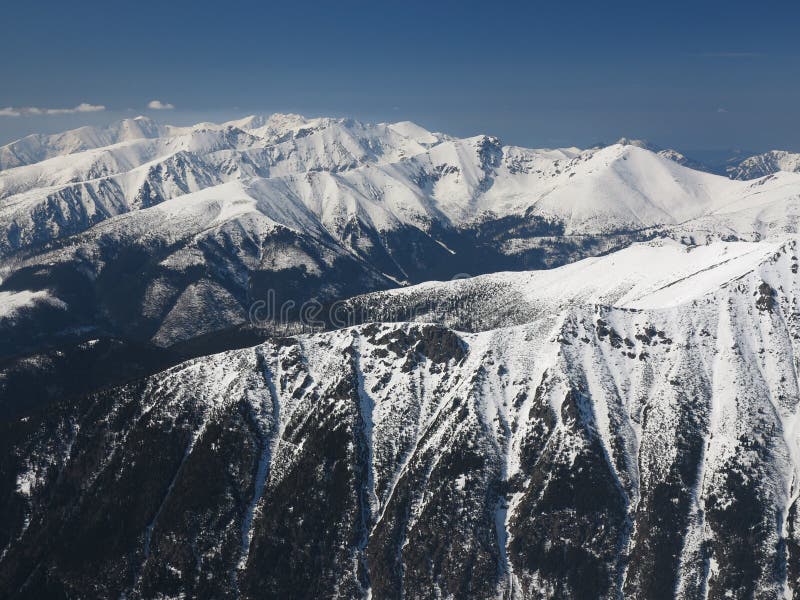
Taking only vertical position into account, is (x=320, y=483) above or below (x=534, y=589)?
above

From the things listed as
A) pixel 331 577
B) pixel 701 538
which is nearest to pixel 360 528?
pixel 331 577

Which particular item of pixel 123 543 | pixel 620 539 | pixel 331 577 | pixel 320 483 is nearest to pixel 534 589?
pixel 620 539

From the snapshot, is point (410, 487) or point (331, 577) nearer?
point (331, 577)

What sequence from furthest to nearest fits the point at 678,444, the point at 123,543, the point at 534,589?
the point at 678,444, the point at 123,543, the point at 534,589

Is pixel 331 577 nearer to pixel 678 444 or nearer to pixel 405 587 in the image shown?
pixel 405 587

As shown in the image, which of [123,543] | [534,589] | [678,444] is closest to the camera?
[534,589]

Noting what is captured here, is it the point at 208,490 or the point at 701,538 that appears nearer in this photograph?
the point at 701,538

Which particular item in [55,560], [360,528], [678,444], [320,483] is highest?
[678,444]

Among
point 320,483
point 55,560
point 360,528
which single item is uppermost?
point 320,483

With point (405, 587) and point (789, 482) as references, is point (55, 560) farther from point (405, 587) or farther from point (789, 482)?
point (789, 482)
